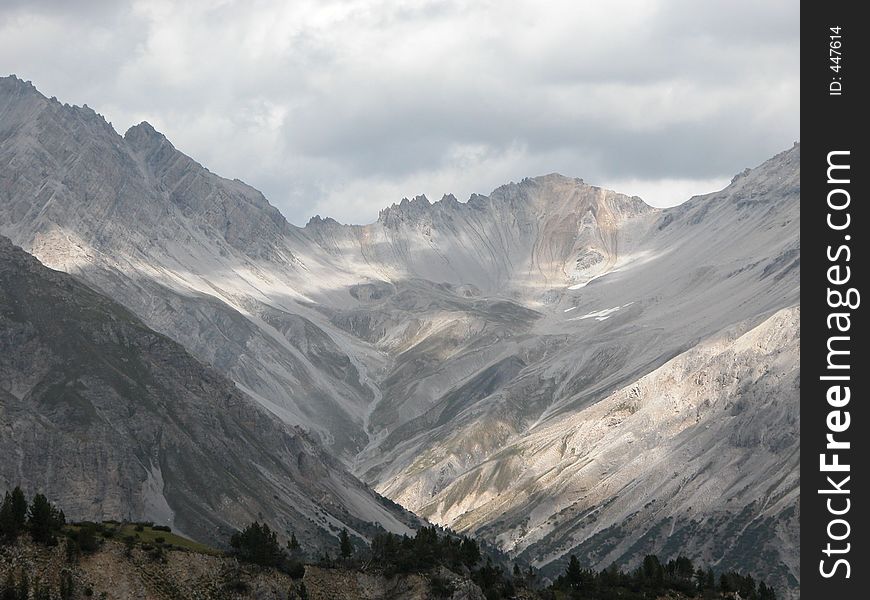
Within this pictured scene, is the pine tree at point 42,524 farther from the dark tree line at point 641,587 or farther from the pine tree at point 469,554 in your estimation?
the dark tree line at point 641,587

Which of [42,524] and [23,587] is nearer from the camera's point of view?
[23,587]

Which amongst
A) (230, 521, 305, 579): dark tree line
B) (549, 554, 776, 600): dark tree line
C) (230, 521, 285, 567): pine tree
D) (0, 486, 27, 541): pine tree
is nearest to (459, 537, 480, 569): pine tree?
(549, 554, 776, 600): dark tree line

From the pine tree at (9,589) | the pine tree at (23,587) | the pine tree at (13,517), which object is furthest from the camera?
the pine tree at (13,517)

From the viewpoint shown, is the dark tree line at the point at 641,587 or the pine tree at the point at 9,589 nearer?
the pine tree at the point at 9,589

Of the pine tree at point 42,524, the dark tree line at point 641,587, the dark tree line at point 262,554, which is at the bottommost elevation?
the dark tree line at point 641,587

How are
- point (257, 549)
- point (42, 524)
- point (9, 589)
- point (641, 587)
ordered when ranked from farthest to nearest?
point (641, 587) → point (257, 549) → point (42, 524) → point (9, 589)

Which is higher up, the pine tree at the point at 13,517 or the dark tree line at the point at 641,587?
the pine tree at the point at 13,517

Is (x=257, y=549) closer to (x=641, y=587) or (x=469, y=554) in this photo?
(x=469, y=554)

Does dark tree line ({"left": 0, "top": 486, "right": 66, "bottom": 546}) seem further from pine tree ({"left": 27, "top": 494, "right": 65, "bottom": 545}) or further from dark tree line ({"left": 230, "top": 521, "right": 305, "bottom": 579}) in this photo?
A: dark tree line ({"left": 230, "top": 521, "right": 305, "bottom": 579})

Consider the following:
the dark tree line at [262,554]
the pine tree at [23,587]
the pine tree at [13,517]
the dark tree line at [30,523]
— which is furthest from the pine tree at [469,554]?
the pine tree at [23,587]

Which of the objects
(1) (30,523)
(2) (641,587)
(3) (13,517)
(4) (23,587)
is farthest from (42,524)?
(2) (641,587)
